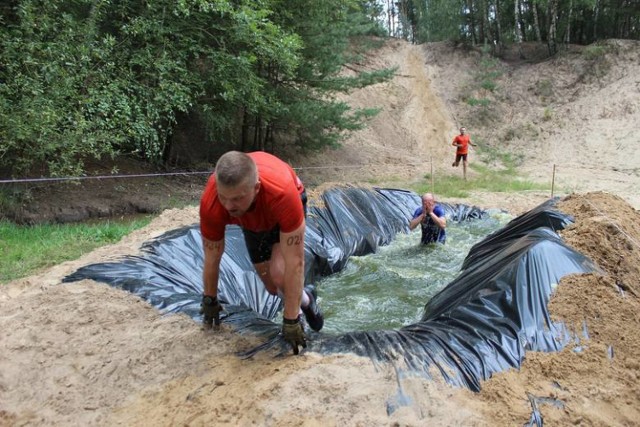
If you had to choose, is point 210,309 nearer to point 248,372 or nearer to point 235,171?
point 248,372

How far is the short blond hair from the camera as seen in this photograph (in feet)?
6.84

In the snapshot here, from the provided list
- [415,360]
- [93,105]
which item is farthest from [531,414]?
[93,105]

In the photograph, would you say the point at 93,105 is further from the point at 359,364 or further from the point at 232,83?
the point at 359,364

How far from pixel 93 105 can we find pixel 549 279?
670cm

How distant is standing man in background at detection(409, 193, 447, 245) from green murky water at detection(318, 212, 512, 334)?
131 millimetres

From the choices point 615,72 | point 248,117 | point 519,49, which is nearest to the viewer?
point 248,117

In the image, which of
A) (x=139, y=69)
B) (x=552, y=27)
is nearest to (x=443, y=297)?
(x=139, y=69)

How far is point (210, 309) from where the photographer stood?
2805mm

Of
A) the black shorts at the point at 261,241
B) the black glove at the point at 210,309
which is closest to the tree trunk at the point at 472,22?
the black shorts at the point at 261,241

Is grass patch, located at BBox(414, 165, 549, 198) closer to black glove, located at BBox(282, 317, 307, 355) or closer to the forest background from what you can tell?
the forest background

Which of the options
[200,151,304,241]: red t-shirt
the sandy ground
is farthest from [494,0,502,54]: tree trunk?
[200,151,304,241]: red t-shirt

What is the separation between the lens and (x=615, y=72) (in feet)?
57.6

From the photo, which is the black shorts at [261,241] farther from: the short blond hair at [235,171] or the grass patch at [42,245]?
the grass patch at [42,245]

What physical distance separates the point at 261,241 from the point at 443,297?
1.91 m
